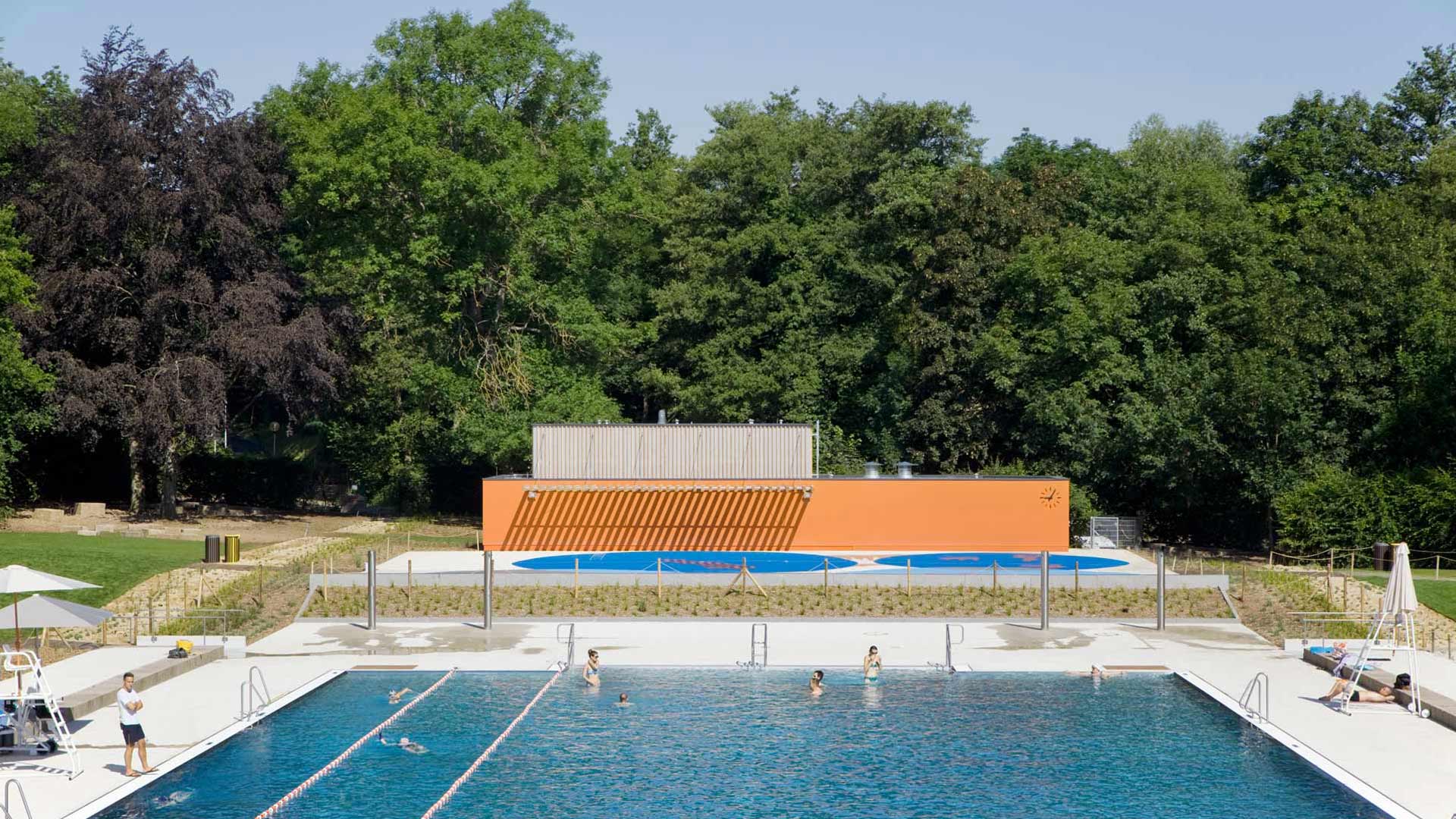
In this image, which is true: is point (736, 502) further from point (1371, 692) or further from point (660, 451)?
point (1371, 692)

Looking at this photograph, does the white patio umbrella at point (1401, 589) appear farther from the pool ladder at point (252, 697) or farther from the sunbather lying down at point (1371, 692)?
the pool ladder at point (252, 697)

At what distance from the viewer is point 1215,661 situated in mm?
26938

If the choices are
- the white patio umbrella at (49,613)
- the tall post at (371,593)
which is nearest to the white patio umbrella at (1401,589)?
the tall post at (371,593)

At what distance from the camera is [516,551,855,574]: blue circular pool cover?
37562 millimetres

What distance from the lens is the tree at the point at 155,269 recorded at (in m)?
47.9

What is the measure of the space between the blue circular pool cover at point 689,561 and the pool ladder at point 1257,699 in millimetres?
14548

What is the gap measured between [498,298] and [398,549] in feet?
47.8

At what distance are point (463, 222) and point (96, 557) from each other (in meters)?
20.7

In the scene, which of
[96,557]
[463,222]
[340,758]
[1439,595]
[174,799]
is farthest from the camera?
[463,222]

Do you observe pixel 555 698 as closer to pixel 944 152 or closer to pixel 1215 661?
pixel 1215 661

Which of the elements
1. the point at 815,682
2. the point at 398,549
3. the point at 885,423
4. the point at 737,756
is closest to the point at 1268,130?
the point at 885,423

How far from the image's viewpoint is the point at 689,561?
39375 millimetres

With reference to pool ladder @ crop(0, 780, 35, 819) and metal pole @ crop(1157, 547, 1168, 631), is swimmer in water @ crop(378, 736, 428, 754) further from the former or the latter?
metal pole @ crop(1157, 547, 1168, 631)

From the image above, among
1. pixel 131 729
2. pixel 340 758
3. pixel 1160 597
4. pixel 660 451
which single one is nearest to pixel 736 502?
pixel 660 451
